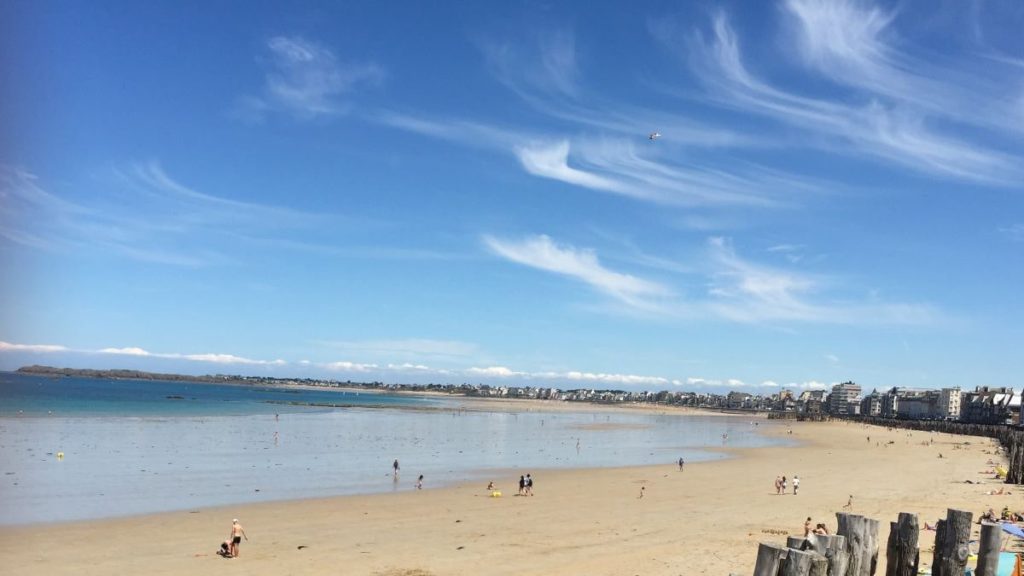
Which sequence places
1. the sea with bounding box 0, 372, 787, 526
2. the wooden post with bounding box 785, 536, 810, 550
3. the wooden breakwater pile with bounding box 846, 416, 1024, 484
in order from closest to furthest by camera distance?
the wooden post with bounding box 785, 536, 810, 550
the sea with bounding box 0, 372, 787, 526
the wooden breakwater pile with bounding box 846, 416, 1024, 484

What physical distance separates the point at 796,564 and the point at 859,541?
69.8 inches

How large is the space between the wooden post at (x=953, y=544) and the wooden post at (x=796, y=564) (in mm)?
2711

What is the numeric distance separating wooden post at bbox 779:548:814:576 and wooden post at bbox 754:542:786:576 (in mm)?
69

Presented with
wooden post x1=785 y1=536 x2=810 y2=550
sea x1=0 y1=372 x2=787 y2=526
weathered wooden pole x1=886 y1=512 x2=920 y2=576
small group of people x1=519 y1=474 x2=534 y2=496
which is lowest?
sea x1=0 y1=372 x2=787 y2=526

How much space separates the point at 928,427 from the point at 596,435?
66.3 metres

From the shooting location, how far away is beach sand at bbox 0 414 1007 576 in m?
18.0

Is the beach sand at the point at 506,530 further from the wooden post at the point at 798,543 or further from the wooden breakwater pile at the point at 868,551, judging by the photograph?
the wooden post at the point at 798,543

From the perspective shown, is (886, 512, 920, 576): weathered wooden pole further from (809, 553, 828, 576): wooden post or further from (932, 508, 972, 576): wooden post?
(809, 553, 828, 576): wooden post

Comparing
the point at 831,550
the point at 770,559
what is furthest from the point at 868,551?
the point at 770,559

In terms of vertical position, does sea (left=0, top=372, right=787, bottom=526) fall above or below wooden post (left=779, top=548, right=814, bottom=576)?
below

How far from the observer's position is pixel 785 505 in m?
28.9

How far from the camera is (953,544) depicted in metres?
8.96

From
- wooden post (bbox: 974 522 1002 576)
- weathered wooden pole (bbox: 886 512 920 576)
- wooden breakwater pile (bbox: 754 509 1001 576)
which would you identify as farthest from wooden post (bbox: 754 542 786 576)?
wooden post (bbox: 974 522 1002 576)

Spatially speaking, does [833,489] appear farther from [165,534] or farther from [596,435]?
[596,435]
